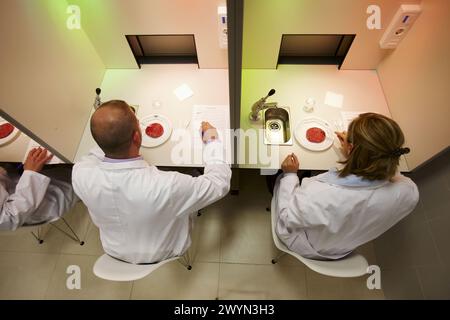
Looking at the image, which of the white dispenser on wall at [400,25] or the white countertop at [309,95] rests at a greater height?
the white dispenser on wall at [400,25]

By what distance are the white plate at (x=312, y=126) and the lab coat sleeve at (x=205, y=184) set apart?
426mm

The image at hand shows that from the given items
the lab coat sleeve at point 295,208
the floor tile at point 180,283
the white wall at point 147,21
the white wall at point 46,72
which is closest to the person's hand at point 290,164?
the lab coat sleeve at point 295,208

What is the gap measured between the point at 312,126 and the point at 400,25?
25.9 inches

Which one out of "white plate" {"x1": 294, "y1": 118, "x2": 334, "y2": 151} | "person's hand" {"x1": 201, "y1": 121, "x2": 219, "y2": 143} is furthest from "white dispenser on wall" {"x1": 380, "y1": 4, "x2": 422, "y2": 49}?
"person's hand" {"x1": 201, "y1": 121, "x2": 219, "y2": 143}

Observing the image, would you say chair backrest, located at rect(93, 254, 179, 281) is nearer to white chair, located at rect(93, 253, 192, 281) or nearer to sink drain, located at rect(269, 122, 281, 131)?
white chair, located at rect(93, 253, 192, 281)

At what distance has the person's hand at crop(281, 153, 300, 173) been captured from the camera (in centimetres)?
125

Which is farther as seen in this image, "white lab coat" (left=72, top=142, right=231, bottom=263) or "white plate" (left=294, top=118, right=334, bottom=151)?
"white plate" (left=294, top=118, right=334, bottom=151)

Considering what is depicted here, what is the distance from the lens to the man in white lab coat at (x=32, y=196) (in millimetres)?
1137

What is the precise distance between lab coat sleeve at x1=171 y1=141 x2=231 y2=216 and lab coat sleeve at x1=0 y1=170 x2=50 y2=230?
732 mm

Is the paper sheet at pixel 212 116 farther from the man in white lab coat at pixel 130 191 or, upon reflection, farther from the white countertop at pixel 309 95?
the man in white lab coat at pixel 130 191

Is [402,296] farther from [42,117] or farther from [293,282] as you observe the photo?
[42,117]
